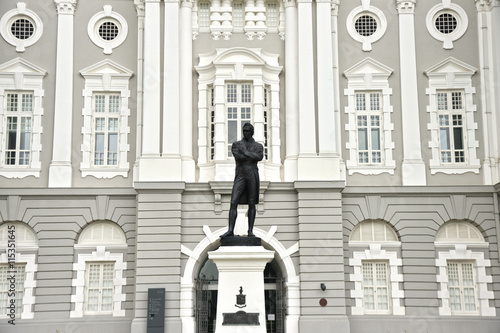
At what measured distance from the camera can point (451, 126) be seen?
2542 cm

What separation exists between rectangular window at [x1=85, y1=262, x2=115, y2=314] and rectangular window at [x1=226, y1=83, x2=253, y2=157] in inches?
248

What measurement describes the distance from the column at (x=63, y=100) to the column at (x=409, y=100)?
1209 cm

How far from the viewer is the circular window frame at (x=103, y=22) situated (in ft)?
84.3

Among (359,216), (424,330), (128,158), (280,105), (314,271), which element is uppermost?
(280,105)

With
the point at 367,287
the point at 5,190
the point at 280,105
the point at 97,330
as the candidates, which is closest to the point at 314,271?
the point at 367,287

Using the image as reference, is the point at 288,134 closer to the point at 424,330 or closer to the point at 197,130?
the point at 197,130

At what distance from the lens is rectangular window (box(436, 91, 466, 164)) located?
2534cm

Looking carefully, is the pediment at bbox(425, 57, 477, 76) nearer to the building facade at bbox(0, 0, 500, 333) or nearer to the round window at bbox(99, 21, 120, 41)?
the building facade at bbox(0, 0, 500, 333)

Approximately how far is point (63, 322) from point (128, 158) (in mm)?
6128

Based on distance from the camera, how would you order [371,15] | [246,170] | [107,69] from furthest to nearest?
[371,15] < [107,69] < [246,170]

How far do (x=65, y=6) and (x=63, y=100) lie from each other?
11.6 ft

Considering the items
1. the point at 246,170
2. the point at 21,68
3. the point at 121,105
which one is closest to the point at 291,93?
the point at 121,105

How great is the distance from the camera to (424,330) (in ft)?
78.2

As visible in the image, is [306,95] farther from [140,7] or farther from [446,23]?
[140,7]
